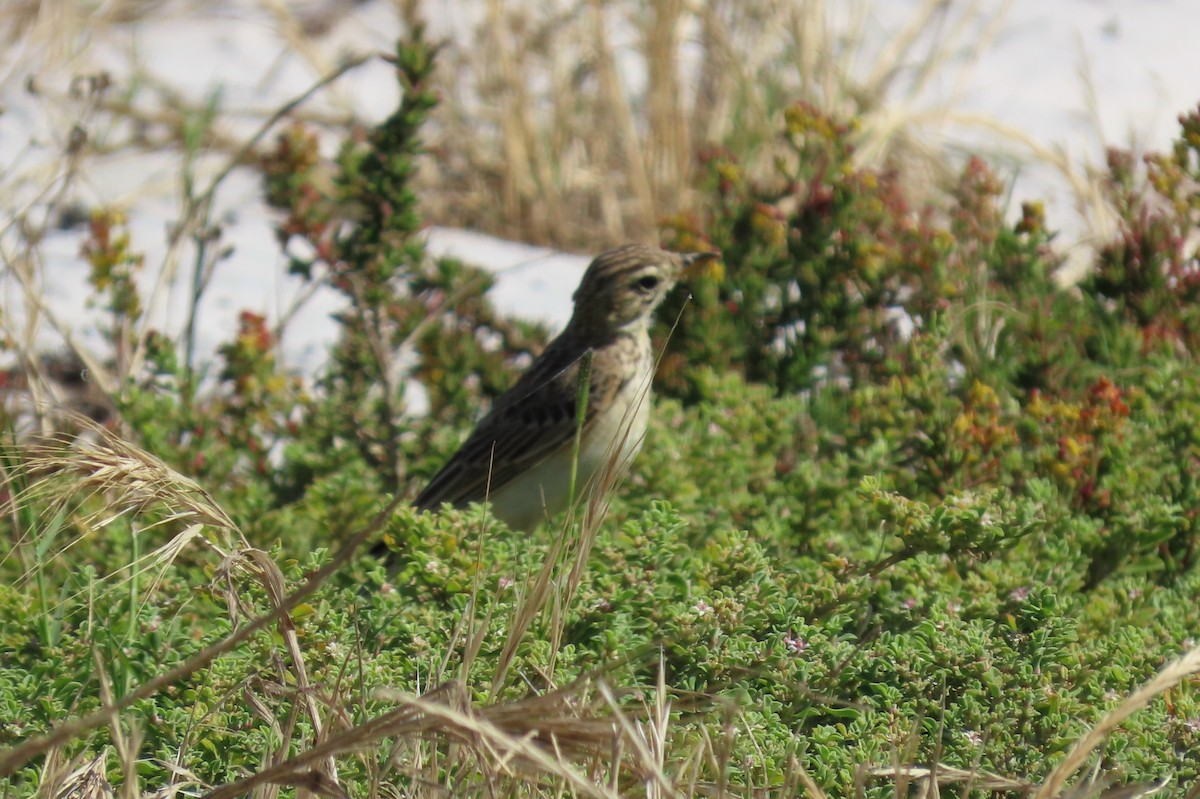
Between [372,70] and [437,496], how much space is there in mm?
5481

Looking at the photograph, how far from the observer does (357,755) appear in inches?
108

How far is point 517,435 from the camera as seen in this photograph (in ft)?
16.6

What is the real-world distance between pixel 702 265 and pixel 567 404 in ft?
2.73

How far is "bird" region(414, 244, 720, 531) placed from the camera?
4977 mm

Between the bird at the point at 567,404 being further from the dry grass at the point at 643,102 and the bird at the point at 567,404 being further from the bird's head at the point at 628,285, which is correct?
the dry grass at the point at 643,102

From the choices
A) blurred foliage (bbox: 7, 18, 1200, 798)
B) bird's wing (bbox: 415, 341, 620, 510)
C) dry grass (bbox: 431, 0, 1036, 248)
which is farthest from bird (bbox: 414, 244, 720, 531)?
dry grass (bbox: 431, 0, 1036, 248)

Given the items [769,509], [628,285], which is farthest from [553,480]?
[769,509]

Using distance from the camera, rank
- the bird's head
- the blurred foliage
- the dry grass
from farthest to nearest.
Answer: the dry grass → the bird's head → the blurred foliage

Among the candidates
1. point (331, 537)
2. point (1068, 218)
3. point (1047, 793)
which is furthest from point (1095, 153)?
point (1047, 793)

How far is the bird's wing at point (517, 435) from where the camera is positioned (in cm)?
493

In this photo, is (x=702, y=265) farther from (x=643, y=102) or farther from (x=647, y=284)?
(x=643, y=102)

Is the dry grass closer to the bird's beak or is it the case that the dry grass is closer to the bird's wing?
the bird's beak

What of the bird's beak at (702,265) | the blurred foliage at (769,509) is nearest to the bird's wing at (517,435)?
the blurred foliage at (769,509)

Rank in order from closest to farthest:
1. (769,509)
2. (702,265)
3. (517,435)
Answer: (769,509), (517,435), (702,265)
